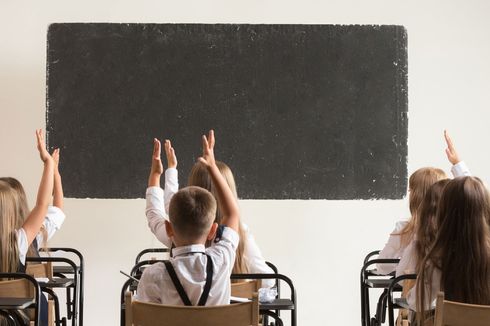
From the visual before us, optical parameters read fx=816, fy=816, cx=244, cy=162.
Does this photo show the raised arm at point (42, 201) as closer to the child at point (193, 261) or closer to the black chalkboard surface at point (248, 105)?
the child at point (193, 261)

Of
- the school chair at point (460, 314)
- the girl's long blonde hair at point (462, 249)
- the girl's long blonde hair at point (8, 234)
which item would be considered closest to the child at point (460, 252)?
the girl's long blonde hair at point (462, 249)

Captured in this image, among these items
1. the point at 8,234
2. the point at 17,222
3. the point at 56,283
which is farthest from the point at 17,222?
the point at 56,283

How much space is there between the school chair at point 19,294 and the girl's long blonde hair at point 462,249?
5.02 feet

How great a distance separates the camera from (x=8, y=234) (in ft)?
12.3

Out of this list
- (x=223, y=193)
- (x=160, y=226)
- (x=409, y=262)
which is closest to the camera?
(x=223, y=193)

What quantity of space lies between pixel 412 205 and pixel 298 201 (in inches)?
77.6

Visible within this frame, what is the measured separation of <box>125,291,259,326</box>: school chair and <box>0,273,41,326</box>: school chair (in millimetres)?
794

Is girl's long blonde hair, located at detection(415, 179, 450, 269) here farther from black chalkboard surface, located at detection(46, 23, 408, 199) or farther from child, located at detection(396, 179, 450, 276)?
black chalkboard surface, located at detection(46, 23, 408, 199)

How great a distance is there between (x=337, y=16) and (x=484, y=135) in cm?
146

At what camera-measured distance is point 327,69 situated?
235 inches

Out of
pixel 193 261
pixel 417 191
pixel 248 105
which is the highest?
pixel 248 105

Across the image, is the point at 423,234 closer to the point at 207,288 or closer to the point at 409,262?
the point at 409,262

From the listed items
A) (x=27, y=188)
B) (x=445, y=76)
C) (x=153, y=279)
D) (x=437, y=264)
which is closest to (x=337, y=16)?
(x=445, y=76)

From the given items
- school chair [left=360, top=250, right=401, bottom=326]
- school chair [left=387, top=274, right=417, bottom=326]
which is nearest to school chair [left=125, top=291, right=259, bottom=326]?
school chair [left=387, top=274, right=417, bottom=326]
